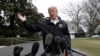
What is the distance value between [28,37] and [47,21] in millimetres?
73602

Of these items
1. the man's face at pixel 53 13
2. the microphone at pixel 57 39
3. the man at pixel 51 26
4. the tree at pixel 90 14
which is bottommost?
the tree at pixel 90 14

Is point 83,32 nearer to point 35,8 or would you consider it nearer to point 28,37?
point 28,37

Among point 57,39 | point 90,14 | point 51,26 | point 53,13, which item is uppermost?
point 53,13

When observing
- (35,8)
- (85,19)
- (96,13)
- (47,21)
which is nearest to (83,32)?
(85,19)

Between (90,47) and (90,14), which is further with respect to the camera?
(90,14)

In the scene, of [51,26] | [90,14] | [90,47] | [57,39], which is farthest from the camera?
[90,14]

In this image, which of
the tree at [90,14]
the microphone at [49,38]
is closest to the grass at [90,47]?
the microphone at [49,38]

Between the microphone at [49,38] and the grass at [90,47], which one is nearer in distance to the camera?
the microphone at [49,38]

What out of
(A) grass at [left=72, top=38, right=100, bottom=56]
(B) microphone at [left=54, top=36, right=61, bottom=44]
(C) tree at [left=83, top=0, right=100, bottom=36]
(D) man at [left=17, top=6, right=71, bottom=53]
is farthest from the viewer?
(C) tree at [left=83, top=0, right=100, bottom=36]

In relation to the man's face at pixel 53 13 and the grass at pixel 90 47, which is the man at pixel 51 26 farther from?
the grass at pixel 90 47

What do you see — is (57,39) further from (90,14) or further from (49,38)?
(90,14)

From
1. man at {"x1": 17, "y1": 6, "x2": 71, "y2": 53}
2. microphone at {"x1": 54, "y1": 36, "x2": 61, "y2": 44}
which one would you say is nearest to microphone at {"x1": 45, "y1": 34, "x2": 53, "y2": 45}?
microphone at {"x1": 54, "y1": 36, "x2": 61, "y2": 44}

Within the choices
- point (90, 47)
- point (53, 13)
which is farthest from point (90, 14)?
point (53, 13)

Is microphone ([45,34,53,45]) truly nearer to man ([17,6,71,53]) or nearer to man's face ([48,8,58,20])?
man ([17,6,71,53])
